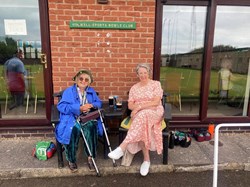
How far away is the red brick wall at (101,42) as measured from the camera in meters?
3.25

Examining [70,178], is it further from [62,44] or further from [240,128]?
[240,128]

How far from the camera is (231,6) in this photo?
3592 millimetres

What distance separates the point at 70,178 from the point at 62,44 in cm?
199

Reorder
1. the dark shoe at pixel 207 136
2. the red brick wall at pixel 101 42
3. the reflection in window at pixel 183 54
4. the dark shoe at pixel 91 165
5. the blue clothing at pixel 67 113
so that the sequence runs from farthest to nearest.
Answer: the reflection in window at pixel 183 54 → the dark shoe at pixel 207 136 → the red brick wall at pixel 101 42 → the dark shoe at pixel 91 165 → the blue clothing at pixel 67 113

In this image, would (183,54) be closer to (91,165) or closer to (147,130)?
(147,130)

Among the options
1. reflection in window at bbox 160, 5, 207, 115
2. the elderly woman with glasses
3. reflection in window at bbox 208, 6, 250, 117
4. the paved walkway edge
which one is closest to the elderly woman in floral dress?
the paved walkway edge

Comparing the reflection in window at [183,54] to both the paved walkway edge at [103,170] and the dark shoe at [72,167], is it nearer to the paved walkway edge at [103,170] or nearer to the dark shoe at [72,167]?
the paved walkway edge at [103,170]

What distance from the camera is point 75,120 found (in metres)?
2.70

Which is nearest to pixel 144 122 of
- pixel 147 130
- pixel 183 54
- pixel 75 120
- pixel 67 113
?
pixel 147 130

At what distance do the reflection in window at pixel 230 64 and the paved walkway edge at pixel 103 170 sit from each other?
1325 millimetres

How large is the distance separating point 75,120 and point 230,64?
317cm

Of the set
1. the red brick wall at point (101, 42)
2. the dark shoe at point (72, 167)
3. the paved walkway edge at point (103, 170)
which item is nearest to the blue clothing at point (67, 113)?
the dark shoe at point (72, 167)

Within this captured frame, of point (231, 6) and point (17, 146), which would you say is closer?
point (17, 146)

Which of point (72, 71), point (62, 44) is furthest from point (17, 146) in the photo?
point (62, 44)
